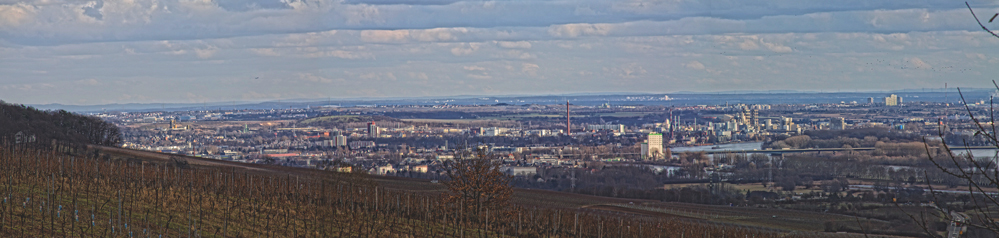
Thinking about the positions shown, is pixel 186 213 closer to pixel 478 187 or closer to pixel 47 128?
pixel 478 187

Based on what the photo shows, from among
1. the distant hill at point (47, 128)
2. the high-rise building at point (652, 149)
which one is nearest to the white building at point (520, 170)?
the high-rise building at point (652, 149)

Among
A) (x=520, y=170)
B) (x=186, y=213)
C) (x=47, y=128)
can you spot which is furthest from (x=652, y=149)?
(x=186, y=213)

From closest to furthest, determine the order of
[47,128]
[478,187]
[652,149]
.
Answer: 1. [478,187]
2. [47,128]
3. [652,149]

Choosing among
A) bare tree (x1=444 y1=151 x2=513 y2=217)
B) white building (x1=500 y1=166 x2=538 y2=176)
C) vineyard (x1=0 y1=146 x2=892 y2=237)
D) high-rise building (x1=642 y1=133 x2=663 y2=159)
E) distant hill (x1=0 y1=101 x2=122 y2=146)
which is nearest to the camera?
vineyard (x1=0 y1=146 x2=892 y2=237)

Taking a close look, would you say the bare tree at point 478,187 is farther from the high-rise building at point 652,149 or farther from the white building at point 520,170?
the high-rise building at point 652,149

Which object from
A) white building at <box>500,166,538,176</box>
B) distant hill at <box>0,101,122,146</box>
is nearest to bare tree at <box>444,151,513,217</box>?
distant hill at <box>0,101,122,146</box>

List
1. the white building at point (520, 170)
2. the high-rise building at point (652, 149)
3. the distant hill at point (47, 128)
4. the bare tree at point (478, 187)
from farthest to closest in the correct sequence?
the high-rise building at point (652, 149) → the white building at point (520, 170) → the distant hill at point (47, 128) → the bare tree at point (478, 187)

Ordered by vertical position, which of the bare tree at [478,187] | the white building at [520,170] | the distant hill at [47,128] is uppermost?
the distant hill at [47,128]

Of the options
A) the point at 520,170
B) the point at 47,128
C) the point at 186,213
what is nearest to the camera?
the point at 186,213

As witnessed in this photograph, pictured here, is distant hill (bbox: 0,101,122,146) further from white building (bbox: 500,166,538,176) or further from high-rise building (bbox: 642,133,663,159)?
high-rise building (bbox: 642,133,663,159)
